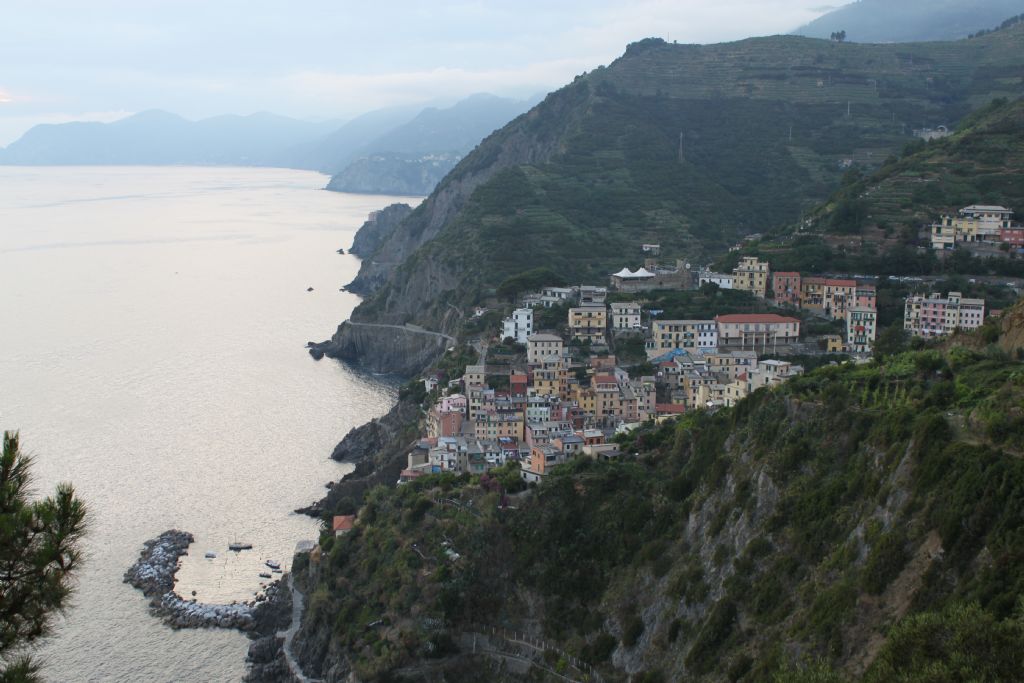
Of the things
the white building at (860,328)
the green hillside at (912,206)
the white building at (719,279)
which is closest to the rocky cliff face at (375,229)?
the green hillside at (912,206)

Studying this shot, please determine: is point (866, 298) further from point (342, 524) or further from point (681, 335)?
point (342, 524)

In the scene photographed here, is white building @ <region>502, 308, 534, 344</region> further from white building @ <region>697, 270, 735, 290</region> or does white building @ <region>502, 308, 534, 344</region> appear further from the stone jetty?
the stone jetty

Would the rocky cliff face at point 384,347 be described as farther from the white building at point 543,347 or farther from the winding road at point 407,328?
the white building at point 543,347

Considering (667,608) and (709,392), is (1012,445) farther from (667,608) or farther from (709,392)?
(709,392)

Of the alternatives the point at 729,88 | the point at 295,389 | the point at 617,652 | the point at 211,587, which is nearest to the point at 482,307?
the point at 295,389

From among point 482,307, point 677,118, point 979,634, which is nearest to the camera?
point 979,634

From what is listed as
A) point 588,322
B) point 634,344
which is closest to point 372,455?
point 588,322

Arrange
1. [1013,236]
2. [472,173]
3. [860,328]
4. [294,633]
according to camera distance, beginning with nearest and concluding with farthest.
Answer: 1. [294,633]
2. [860,328]
3. [1013,236]
4. [472,173]
